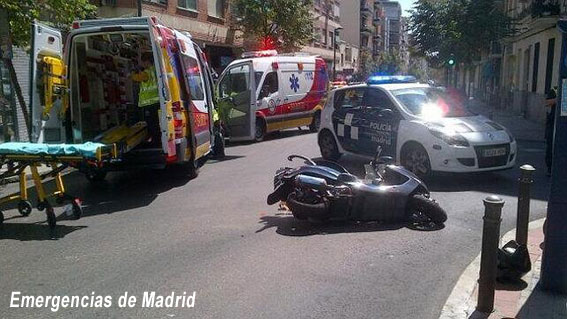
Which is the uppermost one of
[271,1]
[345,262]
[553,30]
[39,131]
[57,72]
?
[271,1]

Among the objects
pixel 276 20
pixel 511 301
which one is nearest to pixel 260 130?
pixel 511 301

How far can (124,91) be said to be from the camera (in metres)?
10.2

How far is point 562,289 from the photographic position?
4.21 metres

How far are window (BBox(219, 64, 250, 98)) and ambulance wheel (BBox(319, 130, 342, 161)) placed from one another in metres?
4.16

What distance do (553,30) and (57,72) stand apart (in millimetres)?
18807

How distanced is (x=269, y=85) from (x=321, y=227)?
31.8 feet

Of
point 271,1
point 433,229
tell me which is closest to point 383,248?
point 433,229

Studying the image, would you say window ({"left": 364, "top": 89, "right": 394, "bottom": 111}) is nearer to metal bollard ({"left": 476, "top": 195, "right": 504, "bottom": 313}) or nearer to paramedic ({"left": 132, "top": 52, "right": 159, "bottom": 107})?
paramedic ({"left": 132, "top": 52, "right": 159, "bottom": 107})

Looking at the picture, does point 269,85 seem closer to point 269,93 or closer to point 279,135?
point 269,93

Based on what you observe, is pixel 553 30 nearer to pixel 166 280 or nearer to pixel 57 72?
pixel 57 72

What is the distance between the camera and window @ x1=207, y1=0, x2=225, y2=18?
26042mm

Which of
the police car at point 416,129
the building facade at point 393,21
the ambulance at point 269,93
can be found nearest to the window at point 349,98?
the police car at point 416,129

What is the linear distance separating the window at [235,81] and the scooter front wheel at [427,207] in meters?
9.19

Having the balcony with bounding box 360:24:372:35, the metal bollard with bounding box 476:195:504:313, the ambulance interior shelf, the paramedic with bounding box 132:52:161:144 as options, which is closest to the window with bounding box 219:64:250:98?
the ambulance interior shelf
